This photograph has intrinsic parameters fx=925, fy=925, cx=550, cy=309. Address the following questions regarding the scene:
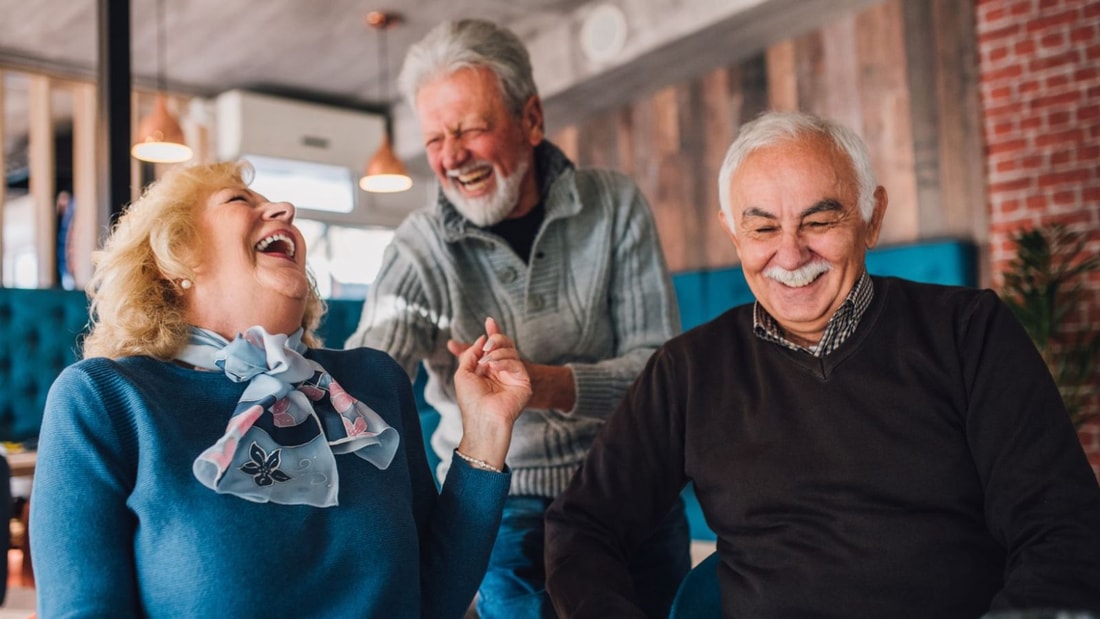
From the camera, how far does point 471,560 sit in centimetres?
146

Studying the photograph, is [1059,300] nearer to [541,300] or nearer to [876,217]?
[876,217]

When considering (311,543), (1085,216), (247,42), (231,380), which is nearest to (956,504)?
(311,543)

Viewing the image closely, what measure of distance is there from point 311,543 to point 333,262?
7.20 meters

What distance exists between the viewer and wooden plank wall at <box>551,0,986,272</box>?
4602 millimetres

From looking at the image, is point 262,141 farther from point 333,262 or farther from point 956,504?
point 956,504

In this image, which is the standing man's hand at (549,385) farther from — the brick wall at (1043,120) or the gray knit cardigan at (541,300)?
the brick wall at (1043,120)

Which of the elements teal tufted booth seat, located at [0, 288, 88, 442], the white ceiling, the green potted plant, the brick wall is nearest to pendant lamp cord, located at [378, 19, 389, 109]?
the white ceiling

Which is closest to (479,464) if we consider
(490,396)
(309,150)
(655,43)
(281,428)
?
(490,396)

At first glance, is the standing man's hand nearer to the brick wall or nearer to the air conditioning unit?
the brick wall

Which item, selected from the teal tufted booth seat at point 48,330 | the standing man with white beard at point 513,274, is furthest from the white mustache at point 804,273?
the teal tufted booth seat at point 48,330

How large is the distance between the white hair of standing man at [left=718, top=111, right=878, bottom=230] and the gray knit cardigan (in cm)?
43

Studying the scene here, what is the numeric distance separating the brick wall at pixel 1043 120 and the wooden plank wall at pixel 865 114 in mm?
107

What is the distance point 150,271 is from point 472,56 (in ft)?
2.51

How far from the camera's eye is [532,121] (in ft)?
6.36
